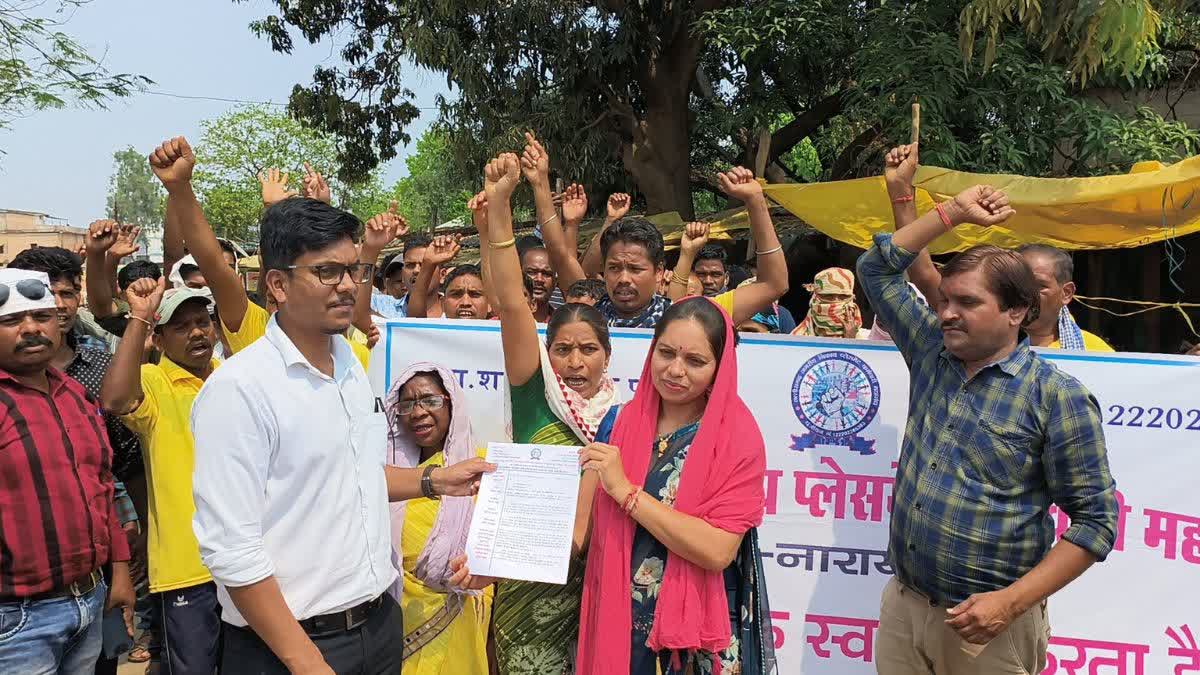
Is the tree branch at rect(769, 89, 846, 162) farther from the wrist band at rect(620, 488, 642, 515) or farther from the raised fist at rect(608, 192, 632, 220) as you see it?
the wrist band at rect(620, 488, 642, 515)

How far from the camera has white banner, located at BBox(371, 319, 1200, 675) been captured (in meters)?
3.28

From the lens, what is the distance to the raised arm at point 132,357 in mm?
2879

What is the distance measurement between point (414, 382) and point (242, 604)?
139 cm

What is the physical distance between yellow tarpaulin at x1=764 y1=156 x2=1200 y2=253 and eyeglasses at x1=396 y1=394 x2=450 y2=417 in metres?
4.19

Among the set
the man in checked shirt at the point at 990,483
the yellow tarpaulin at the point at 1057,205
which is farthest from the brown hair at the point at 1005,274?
the yellow tarpaulin at the point at 1057,205

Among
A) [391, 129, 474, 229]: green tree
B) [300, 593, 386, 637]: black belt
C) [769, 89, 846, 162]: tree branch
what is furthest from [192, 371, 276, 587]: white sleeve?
[391, 129, 474, 229]: green tree

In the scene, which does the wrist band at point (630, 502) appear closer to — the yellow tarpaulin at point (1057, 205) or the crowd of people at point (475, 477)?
the crowd of people at point (475, 477)

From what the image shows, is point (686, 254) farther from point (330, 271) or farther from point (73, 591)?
point (73, 591)

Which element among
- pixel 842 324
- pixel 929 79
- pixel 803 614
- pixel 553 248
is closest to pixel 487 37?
pixel 929 79

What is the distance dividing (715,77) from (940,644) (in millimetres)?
11935

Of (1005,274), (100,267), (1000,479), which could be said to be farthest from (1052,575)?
(100,267)

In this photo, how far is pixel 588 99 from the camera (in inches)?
469

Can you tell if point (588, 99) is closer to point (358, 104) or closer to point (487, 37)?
point (487, 37)

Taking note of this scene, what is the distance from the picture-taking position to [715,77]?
1345 cm
